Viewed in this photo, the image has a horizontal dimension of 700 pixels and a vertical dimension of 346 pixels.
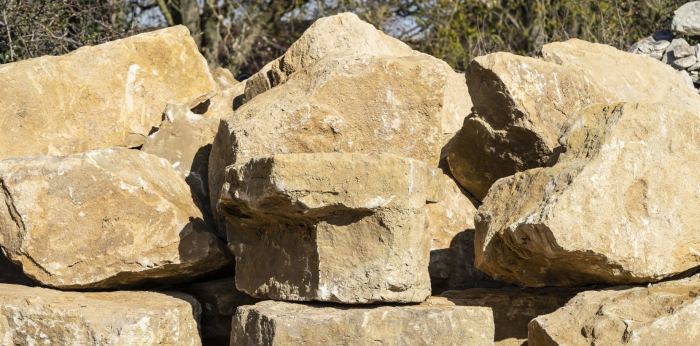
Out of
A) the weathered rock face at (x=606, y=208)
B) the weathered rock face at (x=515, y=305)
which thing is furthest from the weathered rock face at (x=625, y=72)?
the weathered rock face at (x=515, y=305)

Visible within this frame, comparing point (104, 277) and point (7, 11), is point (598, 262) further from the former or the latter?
point (7, 11)

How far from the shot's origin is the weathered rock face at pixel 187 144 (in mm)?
4969

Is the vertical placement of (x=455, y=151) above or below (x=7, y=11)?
above

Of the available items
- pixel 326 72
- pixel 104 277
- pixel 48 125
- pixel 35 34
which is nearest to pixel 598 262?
pixel 326 72

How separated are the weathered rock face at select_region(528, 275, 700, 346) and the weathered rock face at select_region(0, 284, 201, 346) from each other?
4.72 feet

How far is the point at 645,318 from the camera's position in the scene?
11.8 feet

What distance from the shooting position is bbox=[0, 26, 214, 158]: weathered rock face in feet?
17.1

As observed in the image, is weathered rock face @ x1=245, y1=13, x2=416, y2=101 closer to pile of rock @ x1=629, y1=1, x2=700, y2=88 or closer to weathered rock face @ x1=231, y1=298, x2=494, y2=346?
weathered rock face @ x1=231, y1=298, x2=494, y2=346

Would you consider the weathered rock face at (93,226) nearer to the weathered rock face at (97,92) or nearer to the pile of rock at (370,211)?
the pile of rock at (370,211)

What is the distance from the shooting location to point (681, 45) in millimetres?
6746

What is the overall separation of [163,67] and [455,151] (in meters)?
1.87

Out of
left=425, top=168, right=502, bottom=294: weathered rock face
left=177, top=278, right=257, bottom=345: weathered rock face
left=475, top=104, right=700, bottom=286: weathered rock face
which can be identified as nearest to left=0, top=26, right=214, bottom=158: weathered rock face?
left=177, top=278, right=257, bottom=345: weathered rock face

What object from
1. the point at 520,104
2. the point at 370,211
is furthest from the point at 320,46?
the point at 370,211

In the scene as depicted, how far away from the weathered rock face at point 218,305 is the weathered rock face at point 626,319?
1.37m
